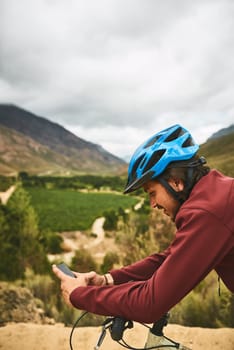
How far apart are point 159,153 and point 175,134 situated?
18 cm

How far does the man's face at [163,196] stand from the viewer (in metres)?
1.94

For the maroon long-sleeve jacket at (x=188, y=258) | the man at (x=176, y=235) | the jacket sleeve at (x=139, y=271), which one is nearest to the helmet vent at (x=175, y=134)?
the man at (x=176, y=235)

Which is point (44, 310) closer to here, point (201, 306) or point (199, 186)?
point (201, 306)

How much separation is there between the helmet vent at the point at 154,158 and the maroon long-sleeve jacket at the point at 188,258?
12.0 inches

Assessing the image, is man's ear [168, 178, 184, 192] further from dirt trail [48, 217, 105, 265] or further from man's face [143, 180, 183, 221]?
dirt trail [48, 217, 105, 265]

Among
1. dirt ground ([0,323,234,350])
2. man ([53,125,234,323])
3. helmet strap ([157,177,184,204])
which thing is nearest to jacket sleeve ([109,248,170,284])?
man ([53,125,234,323])

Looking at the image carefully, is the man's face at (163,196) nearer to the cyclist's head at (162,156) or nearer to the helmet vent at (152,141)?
the cyclist's head at (162,156)

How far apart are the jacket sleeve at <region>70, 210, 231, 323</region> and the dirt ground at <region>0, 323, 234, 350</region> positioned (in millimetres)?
4084

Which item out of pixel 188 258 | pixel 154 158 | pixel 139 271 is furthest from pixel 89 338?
pixel 188 258

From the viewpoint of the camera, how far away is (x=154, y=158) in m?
1.95

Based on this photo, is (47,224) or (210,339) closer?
(210,339)

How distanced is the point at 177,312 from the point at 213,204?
19.2ft

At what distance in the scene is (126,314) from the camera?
5.55ft

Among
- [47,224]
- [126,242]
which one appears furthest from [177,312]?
[47,224]
